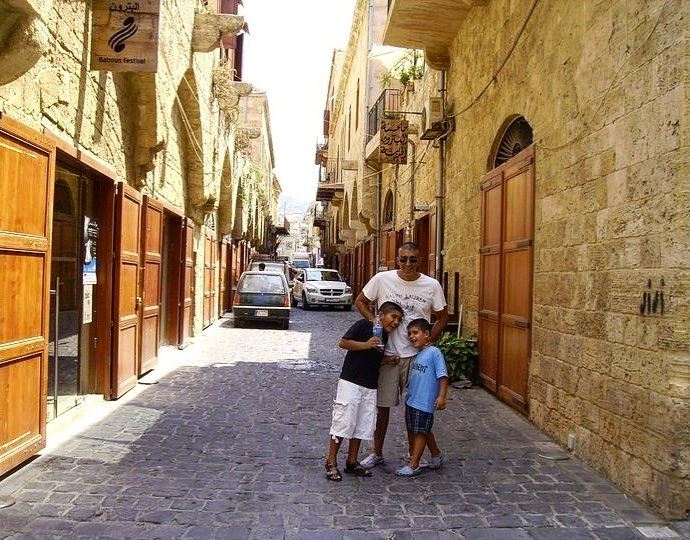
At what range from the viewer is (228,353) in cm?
1102

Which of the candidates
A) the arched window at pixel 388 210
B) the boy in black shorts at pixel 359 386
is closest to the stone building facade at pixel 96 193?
the boy in black shorts at pixel 359 386

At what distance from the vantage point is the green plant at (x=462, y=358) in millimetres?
8312

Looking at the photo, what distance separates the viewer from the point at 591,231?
480 centimetres

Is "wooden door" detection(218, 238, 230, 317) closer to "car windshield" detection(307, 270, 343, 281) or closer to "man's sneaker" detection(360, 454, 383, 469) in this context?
"car windshield" detection(307, 270, 343, 281)

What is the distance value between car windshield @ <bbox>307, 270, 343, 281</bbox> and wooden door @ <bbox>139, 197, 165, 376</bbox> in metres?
15.4

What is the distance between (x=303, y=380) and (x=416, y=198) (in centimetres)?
633

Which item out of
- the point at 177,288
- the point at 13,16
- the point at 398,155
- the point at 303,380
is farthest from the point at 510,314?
the point at 398,155

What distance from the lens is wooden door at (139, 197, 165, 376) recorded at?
7863 mm

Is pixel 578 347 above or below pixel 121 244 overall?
below

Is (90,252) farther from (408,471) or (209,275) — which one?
(209,275)

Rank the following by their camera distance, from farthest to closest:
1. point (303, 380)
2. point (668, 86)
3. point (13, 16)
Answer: point (303, 380), point (13, 16), point (668, 86)

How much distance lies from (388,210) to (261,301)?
5502 millimetres

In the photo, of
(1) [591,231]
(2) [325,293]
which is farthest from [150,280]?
(2) [325,293]

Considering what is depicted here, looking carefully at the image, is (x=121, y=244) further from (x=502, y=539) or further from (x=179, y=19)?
(x=502, y=539)
